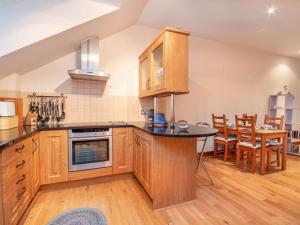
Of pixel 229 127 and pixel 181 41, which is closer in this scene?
pixel 181 41

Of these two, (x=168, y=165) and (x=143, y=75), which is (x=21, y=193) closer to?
(x=168, y=165)

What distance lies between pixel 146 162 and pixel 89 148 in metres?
0.90

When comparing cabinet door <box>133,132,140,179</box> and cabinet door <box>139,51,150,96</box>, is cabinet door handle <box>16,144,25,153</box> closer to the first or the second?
cabinet door <box>133,132,140,179</box>

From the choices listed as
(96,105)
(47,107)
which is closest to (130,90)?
(96,105)

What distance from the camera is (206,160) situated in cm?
344

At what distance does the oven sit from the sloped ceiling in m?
1.07

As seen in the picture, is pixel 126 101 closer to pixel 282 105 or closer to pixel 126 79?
pixel 126 79

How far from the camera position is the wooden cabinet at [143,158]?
1.87m

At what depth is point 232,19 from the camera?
282 centimetres

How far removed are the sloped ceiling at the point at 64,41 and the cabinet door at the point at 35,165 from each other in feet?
3.15

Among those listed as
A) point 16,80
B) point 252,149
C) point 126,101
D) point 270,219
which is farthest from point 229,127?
point 16,80

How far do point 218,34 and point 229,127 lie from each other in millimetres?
1982

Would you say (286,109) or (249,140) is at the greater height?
(286,109)

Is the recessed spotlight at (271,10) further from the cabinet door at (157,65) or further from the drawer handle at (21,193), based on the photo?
the drawer handle at (21,193)
